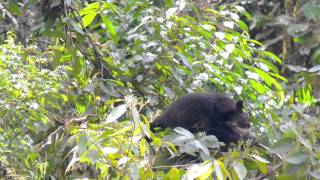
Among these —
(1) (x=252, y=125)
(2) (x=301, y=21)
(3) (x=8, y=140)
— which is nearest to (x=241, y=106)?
(1) (x=252, y=125)

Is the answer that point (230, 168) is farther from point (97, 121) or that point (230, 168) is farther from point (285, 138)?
point (97, 121)

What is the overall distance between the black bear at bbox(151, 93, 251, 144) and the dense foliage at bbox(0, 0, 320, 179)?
6.1 inches

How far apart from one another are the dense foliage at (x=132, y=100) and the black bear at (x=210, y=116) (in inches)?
6.1

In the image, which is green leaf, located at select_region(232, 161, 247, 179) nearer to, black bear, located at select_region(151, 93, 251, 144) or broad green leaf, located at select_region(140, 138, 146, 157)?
broad green leaf, located at select_region(140, 138, 146, 157)

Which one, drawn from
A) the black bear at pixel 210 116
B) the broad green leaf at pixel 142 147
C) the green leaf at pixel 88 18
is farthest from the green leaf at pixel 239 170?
the green leaf at pixel 88 18

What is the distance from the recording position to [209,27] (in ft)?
19.5

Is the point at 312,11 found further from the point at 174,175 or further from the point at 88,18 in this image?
the point at 174,175

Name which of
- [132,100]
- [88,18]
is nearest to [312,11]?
[88,18]

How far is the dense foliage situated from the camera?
3615mm

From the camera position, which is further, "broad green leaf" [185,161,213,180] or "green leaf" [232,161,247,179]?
"green leaf" [232,161,247,179]

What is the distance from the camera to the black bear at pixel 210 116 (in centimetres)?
537

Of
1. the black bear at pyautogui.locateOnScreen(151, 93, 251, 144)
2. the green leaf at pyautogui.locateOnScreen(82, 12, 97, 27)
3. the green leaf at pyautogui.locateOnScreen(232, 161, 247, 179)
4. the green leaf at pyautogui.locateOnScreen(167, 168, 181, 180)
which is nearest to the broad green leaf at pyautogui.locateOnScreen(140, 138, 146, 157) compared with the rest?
the green leaf at pyautogui.locateOnScreen(167, 168, 181, 180)

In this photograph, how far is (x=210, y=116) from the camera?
18.7 ft

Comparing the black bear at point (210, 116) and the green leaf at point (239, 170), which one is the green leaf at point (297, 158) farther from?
the black bear at point (210, 116)
